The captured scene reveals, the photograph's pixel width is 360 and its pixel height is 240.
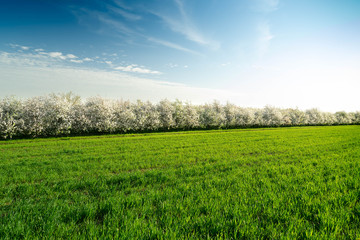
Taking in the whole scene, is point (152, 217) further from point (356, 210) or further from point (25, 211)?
point (356, 210)

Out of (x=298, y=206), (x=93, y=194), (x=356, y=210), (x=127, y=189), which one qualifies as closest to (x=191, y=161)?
(x=127, y=189)

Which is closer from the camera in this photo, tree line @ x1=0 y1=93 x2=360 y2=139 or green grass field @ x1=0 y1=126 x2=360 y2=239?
green grass field @ x1=0 y1=126 x2=360 y2=239

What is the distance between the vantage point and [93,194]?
21.1ft

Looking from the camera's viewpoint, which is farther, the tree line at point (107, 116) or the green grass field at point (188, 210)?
the tree line at point (107, 116)

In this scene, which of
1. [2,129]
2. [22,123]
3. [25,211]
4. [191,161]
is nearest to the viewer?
[25,211]

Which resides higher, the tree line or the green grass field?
the tree line

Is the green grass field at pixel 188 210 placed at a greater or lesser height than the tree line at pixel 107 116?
lesser

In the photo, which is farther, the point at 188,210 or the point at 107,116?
the point at 107,116

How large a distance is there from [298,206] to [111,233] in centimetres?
471

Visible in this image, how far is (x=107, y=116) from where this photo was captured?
46.2 meters

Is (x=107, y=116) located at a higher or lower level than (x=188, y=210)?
higher

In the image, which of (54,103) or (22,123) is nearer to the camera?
(22,123)

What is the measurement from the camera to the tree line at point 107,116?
122 feet

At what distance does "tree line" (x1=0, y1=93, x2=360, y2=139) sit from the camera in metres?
37.1
